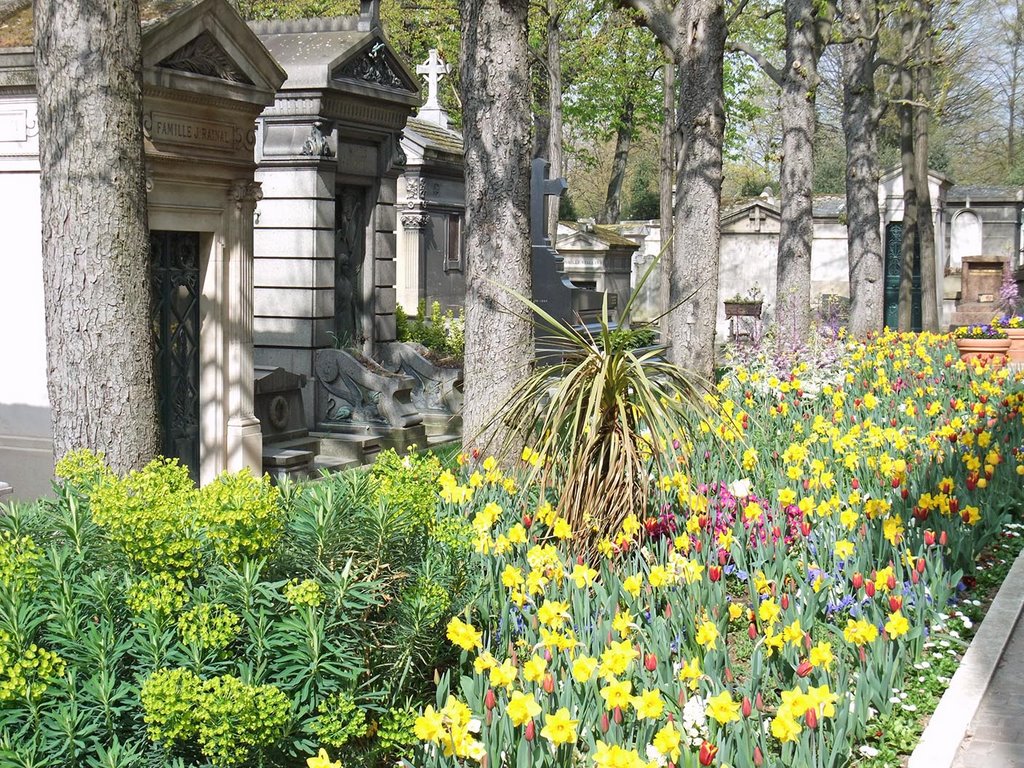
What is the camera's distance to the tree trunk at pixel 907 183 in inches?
893

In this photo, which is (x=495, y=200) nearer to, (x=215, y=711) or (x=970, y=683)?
(x=970, y=683)

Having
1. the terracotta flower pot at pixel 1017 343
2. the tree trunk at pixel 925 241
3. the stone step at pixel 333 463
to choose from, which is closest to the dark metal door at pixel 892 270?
the tree trunk at pixel 925 241

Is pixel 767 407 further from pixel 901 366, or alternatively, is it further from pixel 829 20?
pixel 829 20

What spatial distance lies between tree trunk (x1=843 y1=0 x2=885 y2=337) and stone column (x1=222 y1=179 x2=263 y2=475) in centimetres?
1121

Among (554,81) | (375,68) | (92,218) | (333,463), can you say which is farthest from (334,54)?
(554,81)

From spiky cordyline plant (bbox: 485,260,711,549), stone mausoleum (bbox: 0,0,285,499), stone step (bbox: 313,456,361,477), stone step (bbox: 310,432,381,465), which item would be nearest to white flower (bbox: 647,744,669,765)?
spiky cordyline plant (bbox: 485,260,711,549)

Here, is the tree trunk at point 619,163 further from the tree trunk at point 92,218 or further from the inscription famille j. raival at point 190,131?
the tree trunk at point 92,218

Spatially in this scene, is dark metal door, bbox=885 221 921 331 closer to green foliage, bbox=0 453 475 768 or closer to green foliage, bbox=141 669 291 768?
green foliage, bbox=0 453 475 768

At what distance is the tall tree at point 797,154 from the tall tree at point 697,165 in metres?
4.93

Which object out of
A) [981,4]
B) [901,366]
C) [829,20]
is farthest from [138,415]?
[981,4]

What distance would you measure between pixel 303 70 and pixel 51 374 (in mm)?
7580

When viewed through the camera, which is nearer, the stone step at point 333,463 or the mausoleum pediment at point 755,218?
the stone step at point 333,463

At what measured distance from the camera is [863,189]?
62.8ft

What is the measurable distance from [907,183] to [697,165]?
46.4ft
